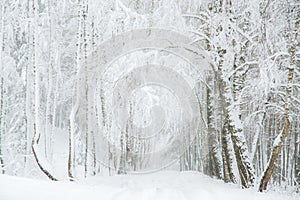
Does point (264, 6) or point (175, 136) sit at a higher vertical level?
point (264, 6)

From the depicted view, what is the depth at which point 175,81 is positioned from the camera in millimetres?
15055

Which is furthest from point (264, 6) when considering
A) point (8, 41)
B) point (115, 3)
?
point (8, 41)

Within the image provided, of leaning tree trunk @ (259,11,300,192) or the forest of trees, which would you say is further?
the forest of trees

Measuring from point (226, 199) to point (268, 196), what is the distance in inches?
39.0

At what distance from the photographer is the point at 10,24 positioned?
13.0m

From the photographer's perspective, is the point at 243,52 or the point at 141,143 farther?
the point at 141,143

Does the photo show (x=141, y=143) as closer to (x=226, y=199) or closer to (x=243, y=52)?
(x=243, y=52)

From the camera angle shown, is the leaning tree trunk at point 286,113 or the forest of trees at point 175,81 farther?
the forest of trees at point 175,81

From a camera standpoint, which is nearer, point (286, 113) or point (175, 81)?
point (286, 113)

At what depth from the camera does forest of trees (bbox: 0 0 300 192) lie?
24.4 ft

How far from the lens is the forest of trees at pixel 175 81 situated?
24.4 ft

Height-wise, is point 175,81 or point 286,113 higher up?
point 175,81

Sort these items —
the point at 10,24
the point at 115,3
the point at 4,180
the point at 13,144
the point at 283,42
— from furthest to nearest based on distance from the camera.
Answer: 1. the point at 13,144
2. the point at 10,24
3. the point at 115,3
4. the point at 283,42
5. the point at 4,180

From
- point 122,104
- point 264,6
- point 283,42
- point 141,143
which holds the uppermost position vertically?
point 264,6
